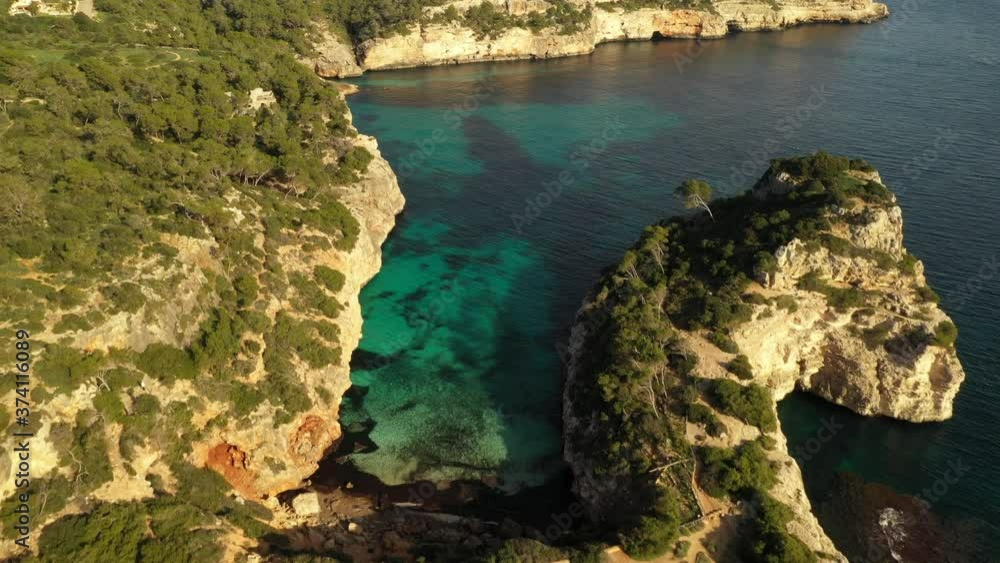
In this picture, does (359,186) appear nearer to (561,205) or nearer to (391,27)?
(561,205)

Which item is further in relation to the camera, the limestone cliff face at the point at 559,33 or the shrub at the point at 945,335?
the limestone cliff face at the point at 559,33

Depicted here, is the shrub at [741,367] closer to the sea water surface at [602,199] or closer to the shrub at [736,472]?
the shrub at [736,472]

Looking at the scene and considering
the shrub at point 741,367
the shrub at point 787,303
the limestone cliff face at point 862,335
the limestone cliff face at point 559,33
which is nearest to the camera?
the shrub at point 741,367

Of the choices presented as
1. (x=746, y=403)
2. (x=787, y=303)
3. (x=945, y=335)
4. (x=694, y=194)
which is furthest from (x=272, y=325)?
(x=945, y=335)

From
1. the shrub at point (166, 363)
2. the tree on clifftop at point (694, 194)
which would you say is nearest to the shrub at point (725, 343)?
the tree on clifftop at point (694, 194)

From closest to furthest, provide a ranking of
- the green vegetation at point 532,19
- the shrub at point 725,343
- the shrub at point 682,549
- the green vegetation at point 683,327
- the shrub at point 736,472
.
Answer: the shrub at point 682,549 → the shrub at point 736,472 → the green vegetation at point 683,327 → the shrub at point 725,343 → the green vegetation at point 532,19

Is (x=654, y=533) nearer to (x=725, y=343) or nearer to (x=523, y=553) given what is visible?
(x=523, y=553)

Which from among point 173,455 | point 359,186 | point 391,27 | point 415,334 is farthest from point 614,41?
point 173,455
